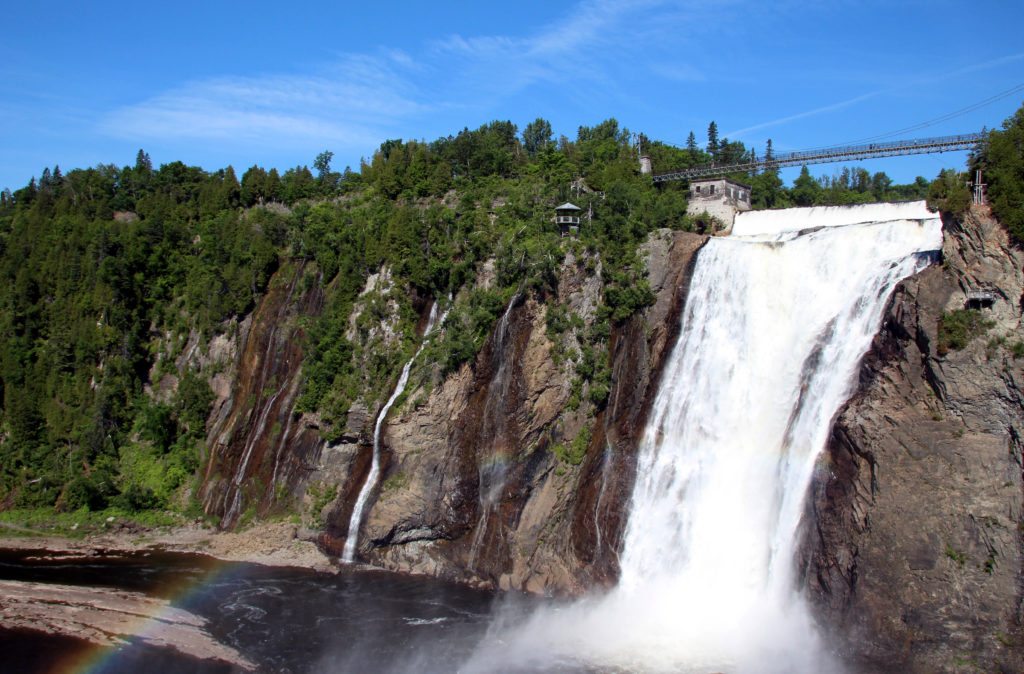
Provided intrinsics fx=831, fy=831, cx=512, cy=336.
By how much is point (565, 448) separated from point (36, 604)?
2564cm

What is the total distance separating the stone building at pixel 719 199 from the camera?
5288cm

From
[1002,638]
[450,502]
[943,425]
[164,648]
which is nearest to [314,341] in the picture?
[450,502]

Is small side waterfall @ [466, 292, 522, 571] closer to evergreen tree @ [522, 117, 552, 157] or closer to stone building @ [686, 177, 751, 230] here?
stone building @ [686, 177, 751, 230]

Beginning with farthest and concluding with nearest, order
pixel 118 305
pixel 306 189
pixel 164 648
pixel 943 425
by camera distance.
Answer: pixel 306 189 → pixel 118 305 → pixel 164 648 → pixel 943 425

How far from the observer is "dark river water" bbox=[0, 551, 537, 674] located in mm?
32406

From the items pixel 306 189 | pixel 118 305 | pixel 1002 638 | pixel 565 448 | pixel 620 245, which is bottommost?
pixel 1002 638

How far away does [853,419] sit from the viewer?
32.2m

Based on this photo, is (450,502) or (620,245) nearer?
(450,502)

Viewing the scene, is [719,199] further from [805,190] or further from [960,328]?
[960,328]

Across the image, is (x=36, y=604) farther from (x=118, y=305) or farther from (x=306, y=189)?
(x=306, y=189)

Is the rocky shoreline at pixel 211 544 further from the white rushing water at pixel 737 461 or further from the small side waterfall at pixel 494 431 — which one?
the white rushing water at pixel 737 461

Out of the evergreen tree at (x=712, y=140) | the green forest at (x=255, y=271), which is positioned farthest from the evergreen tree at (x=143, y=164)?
the evergreen tree at (x=712, y=140)

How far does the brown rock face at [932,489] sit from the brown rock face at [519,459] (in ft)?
34.7

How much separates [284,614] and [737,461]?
2119 cm
